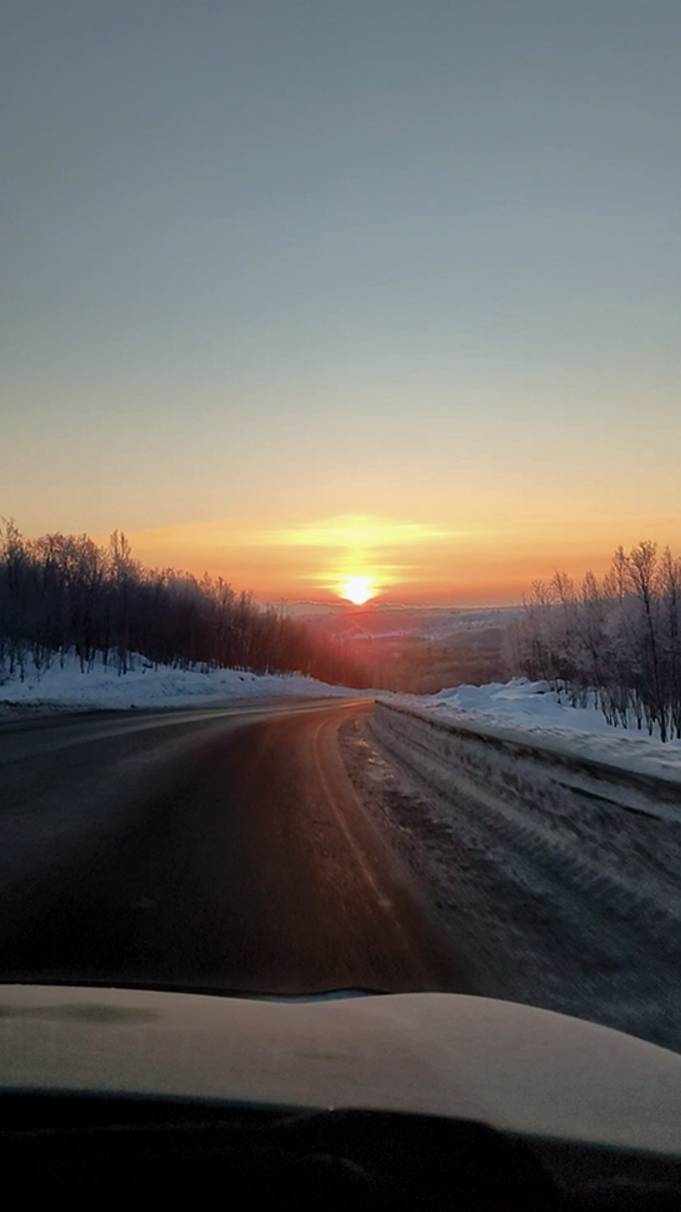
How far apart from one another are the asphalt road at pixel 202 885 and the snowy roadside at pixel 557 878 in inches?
14.0

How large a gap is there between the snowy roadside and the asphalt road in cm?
36

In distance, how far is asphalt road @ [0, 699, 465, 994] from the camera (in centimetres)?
534

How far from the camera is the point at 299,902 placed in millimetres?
6980

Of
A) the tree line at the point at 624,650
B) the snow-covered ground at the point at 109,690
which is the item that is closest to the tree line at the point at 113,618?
the snow-covered ground at the point at 109,690

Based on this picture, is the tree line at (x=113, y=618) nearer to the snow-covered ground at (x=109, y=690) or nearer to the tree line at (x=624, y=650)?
the snow-covered ground at (x=109, y=690)

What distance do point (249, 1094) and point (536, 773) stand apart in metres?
8.98

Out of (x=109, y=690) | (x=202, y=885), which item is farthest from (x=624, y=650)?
(x=202, y=885)

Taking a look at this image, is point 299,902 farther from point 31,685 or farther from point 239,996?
point 31,685

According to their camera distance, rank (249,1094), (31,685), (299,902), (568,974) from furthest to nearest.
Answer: (31,685)
(299,902)
(568,974)
(249,1094)

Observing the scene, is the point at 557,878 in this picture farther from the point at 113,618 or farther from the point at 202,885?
the point at 113,618

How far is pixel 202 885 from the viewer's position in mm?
7328

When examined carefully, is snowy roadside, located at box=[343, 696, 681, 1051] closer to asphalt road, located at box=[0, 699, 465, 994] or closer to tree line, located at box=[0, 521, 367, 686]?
asphalt road, located at box=[0, 699, 465, 994]

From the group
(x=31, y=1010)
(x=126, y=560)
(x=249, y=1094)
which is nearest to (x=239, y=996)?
(x=31, y=1010)

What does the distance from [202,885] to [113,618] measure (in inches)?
3491
